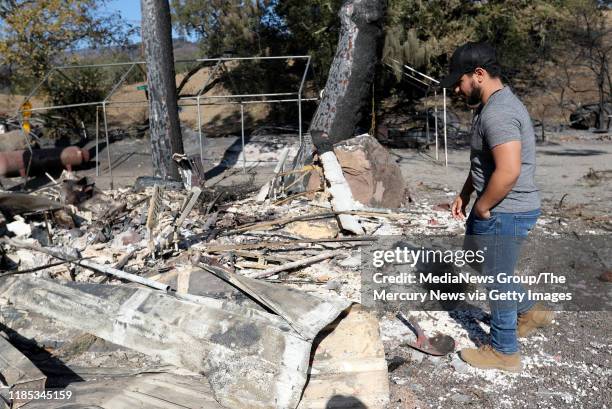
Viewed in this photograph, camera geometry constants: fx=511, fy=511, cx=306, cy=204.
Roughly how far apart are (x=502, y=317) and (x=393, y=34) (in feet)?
40.4

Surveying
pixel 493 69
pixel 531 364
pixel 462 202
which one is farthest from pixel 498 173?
pixel 531 364

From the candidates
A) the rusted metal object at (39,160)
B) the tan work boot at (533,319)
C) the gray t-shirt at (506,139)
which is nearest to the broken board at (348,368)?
the tan work boot at (533,319)

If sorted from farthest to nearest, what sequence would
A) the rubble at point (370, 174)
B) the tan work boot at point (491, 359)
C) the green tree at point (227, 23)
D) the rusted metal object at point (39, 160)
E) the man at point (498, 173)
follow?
the green tree at point (227, 23) → the rusted metal object at point (39, 160) → the rubble at point (370, 174) → the tan work boot at point (491, 359) → the man at point (498, 173)

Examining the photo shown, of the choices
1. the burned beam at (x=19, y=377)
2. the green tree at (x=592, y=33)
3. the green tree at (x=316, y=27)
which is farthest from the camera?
the green tree at (x=592, y=33)

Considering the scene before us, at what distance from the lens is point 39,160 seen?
11.6 metres

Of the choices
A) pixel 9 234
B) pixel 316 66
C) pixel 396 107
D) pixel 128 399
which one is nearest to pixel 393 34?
pixel 316 66

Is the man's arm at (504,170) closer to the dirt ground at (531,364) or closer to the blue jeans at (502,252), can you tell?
the blue jeans at (502,252)

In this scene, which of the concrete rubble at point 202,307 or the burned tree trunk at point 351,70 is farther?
the burned tree trunk at point 351,70

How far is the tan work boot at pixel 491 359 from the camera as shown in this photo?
3.27 meters

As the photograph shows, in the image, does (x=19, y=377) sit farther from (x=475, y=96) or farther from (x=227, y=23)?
(x=227, y=23)

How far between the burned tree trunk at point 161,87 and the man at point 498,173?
7.75m

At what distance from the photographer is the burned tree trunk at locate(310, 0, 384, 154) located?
31.4 feet

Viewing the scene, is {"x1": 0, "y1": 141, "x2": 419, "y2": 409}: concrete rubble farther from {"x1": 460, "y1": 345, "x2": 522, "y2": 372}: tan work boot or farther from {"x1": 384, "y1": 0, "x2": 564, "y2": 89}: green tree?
{"x1": 384, "y1": 0, "x2": 564, "y2": 89}: green tree

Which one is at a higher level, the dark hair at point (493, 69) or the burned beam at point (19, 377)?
the dark hair at point (493, 69)
